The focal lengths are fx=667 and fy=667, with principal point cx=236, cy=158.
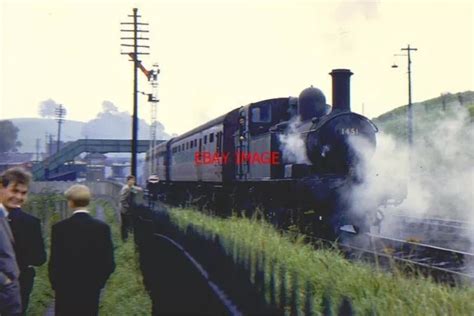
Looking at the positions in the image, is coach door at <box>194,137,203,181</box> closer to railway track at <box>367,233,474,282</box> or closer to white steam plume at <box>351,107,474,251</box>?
white steam plume at <box>351,107,474,251</box>

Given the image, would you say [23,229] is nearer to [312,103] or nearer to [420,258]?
[420,258]

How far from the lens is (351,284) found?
7.98 meters

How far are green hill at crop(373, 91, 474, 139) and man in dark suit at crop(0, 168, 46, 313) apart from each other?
3754cm

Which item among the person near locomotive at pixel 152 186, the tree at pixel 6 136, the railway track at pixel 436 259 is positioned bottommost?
the railway track at pixel 436 259

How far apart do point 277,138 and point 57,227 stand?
9.66 metres

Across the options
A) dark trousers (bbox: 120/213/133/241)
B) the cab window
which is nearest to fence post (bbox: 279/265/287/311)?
dark trousers (bbox: 120/213/133/241)

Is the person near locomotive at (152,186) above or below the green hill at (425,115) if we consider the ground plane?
below

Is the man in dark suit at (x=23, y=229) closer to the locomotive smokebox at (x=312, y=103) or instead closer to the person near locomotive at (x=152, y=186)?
the locomotive smokebox at (x=312, y=103)

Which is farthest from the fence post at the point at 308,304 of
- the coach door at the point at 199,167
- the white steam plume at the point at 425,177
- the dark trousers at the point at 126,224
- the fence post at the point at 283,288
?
the coach door at the point at 199,167

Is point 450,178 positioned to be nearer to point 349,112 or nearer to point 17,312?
point 349,112

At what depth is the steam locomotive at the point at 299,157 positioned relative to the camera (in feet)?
45.6

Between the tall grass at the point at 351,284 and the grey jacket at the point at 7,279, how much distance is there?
189 centimetres

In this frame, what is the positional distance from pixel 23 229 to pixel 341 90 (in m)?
9.91

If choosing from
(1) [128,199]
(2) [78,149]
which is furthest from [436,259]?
(2) [78,149]
